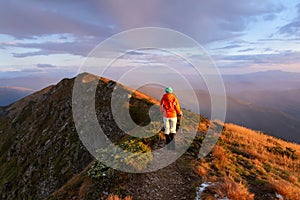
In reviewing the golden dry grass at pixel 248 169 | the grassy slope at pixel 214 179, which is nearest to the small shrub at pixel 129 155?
the grassy slope at pixel 214 179

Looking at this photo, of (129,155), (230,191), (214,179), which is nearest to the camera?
(230,191)

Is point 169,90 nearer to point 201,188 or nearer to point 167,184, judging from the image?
point 167,184

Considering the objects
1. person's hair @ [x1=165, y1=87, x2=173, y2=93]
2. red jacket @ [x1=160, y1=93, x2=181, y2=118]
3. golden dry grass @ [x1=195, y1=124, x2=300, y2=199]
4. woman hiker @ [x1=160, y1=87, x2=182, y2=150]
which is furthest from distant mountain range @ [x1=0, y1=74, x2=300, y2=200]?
person's hair @ [x1=165, y1=87, x2=173, y2=93]

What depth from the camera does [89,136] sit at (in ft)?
113

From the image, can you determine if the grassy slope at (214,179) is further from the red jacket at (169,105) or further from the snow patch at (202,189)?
the red jacket at (169,105)

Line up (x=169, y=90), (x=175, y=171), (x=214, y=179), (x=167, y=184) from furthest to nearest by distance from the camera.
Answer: (x=169, y=90)
(x=175, y=171)
(x=214, y=179)
(x=167, y=184)

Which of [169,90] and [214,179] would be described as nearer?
[214,179]

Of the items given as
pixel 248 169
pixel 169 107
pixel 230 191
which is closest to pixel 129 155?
pixel 169 107

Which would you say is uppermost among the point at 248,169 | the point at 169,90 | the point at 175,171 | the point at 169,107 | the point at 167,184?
the point at 169,90

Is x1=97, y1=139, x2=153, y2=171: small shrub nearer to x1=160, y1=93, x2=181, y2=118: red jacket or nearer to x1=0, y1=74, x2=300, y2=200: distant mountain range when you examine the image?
x1=0, y1=74, x2=300, y2=200: distant mountain range

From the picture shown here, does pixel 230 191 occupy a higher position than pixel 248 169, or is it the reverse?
pixel 230 191

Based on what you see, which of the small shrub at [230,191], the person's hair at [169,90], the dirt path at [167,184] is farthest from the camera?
the person's hair at [169,90]

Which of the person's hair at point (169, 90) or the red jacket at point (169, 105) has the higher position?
the person's hair at point (169, 90)

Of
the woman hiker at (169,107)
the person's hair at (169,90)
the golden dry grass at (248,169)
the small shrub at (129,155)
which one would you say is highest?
the person's hair at (169,90)
